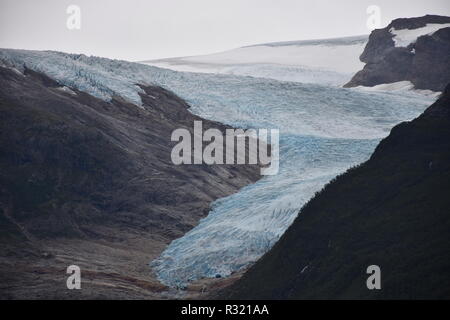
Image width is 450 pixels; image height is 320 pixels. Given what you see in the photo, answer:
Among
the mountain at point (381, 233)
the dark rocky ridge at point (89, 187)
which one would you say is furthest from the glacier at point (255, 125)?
the mountain at point (381, 233)

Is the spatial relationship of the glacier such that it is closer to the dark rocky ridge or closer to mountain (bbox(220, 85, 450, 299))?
the dark rocky ridge

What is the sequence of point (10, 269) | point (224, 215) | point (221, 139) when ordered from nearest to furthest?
point (10, 269), point (224, 215), point (221, 139)

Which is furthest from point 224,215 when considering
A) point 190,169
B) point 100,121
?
point 100,121

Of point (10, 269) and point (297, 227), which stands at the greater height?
point (297, 227)

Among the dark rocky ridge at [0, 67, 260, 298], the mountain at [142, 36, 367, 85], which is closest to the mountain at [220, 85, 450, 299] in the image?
the dark rocky ridge at [0, 67, 260, 298]

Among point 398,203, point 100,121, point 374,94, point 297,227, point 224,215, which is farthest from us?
point 374,94

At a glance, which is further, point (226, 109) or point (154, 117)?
point (226, 109)

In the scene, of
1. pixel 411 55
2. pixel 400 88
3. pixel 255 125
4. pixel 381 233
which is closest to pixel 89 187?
pixel 255 125
